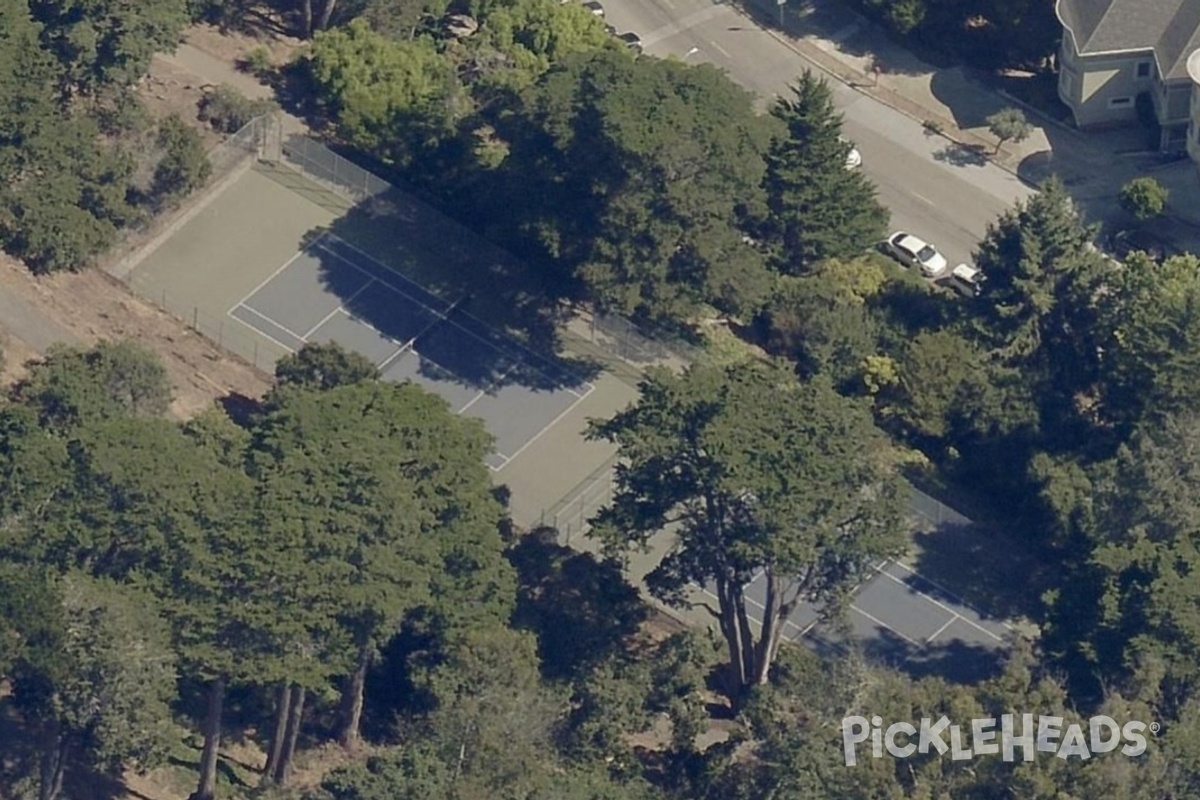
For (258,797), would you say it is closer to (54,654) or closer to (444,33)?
(54,654)

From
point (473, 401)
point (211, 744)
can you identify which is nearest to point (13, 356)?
point (473, 401)

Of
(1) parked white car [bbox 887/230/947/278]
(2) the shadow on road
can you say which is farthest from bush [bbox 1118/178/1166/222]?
(1) parked white car [bbox 887/230/947/278]

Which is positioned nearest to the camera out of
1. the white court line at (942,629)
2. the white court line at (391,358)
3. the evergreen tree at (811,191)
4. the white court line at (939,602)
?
the white court line at (942,629)

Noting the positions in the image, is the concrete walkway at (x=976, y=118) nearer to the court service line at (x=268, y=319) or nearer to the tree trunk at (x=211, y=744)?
the court service line at (x=268, y=319)

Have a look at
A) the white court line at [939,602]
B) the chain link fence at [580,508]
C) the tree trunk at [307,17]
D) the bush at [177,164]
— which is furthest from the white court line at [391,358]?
the white court line at [939,602]

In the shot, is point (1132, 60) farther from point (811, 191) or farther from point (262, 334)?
point (262, 334)

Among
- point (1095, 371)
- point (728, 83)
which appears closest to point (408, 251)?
point (728, 83)

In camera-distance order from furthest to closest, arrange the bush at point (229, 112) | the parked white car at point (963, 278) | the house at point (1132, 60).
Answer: the house at point (1132, 60)
the parked white car at point (963, 278)
the bush at point (229, 112)
